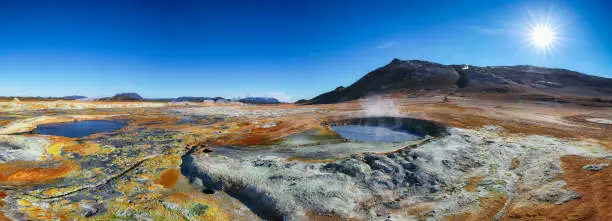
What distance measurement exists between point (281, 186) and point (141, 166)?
12.0 m

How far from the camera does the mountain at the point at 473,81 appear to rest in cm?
9625

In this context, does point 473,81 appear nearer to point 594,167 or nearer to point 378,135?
point 378,135

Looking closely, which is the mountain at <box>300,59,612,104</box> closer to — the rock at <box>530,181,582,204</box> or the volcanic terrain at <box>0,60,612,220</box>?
the volcanic terrain at <box>0,60,612,220</box>

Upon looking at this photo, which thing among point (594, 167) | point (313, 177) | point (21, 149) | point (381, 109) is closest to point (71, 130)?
point (21, 149)

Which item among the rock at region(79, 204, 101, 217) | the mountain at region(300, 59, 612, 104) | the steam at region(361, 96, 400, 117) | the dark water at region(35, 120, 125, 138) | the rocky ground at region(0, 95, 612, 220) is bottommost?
the rock at region(79, 204, 101, 217)

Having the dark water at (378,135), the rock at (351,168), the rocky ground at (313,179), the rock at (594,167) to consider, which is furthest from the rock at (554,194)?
the dark water at (378,135)

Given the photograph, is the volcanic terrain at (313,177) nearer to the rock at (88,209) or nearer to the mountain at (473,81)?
the rock at (88,209)

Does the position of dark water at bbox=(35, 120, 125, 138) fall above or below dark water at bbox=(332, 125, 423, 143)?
above

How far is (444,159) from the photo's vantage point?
19641 mm

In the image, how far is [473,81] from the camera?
116 meters

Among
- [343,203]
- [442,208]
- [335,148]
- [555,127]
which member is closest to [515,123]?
[555,127]

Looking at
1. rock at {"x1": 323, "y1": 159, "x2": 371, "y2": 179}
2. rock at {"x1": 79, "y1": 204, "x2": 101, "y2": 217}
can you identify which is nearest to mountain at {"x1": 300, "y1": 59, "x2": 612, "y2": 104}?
rock at {"x1": 323, "y1": 159, "x2": 371, "y2": 179}

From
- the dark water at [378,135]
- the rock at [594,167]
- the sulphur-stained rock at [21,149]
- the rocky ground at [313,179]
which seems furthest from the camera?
the dark water at [378,135]

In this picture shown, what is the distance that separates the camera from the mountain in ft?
316
